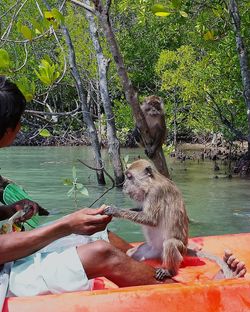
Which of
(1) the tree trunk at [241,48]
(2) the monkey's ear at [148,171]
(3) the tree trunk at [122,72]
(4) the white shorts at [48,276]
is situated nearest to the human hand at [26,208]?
(4) the white shorts at [48,276]

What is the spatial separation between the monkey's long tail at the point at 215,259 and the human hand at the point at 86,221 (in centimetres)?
98

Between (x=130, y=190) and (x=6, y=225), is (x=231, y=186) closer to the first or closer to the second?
(x=130, y=190)

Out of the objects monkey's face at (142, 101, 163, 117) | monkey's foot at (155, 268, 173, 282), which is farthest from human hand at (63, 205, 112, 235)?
monkey's face at (142, 101, 163, 117)

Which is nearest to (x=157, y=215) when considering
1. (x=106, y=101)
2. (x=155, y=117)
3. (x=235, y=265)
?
(x=235, y=265)

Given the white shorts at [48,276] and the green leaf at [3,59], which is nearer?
the white shorts at [48,276]

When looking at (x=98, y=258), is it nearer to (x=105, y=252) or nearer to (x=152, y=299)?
(x=105, y=252)

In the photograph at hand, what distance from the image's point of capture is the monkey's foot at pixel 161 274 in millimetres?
3556

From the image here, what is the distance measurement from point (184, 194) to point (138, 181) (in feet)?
25.3

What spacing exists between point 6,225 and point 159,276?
107cm

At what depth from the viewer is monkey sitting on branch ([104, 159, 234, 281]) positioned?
3994 millimetres

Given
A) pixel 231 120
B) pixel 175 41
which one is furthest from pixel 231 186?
pixel 175 41

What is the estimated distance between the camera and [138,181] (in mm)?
4164

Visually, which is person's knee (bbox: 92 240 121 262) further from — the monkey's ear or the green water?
the green water

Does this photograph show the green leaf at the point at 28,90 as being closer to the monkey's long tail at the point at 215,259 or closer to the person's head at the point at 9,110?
the person's head at the point at 9,110
